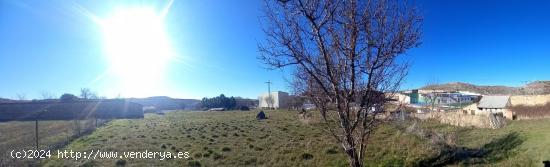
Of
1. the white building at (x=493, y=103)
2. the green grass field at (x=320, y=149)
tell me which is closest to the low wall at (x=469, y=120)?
the green grass field at (x=320, y=149)

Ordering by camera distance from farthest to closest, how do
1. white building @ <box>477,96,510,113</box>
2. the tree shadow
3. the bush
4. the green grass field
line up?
white building @ <box>477,96,510,113</box> → the bush → the green grass field → the tree shadow

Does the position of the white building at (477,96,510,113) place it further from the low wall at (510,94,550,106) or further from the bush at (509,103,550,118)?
the bush at (509,103,550,118)

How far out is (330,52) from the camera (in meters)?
6.28

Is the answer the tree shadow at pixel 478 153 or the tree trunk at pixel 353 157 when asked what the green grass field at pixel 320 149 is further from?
the tree trunk at pixel 353 157

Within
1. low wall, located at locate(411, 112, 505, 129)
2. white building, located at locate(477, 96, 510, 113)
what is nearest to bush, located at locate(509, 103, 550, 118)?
low wall, located at locate(411, 112, 505, 129)

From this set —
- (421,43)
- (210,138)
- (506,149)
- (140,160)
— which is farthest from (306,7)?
(210,138)

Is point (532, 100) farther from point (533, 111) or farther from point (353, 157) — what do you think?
point (353, 157)

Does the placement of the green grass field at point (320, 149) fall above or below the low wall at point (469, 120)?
below

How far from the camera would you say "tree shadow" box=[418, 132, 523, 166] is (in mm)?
13188

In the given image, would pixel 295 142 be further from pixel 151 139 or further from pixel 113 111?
pixel 113 111

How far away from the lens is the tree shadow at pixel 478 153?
1319cm

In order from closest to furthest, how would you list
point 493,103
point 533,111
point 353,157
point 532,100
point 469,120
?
point 353,157, point 533,111, point 469,120, point 532,100, point 493,103

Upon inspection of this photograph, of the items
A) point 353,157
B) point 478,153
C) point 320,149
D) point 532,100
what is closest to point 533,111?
point 532,100

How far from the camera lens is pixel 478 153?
1450 cm
